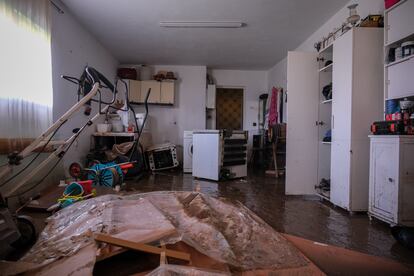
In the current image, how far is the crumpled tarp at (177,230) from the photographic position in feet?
3.84

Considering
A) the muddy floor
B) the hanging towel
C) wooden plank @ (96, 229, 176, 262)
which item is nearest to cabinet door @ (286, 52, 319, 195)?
the muddy floor

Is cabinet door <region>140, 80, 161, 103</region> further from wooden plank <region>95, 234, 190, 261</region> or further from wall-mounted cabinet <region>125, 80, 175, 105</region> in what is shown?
wooden plank <region>95, 234, 190, 261</region>

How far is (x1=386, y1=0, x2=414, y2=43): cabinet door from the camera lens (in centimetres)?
195

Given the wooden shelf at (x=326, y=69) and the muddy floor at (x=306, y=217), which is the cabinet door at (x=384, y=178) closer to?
the muddy floor at (x=306, y=217)

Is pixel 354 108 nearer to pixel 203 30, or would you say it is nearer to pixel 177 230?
pixel 177 230

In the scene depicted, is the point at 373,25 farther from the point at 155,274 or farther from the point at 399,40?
the point at 155,274

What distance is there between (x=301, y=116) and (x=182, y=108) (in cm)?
345

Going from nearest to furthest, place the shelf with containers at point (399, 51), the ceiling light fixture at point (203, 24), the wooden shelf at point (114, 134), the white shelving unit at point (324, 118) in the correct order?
the shelf with containers at point (399, 51), the white shelving unit at point (324, 118), the ceiling light fixture at point (203, 24), the wooden shelf at point (114, 134)

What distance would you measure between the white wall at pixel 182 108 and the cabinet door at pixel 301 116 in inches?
121

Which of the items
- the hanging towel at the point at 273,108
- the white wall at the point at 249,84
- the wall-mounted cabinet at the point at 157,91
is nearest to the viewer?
the hanging towel at the point at 273,108

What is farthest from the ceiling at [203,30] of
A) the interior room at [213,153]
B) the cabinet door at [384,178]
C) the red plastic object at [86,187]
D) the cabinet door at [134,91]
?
the red plastic object at [86,187]

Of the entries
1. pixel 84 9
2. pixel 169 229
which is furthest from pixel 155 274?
pixel 84 9

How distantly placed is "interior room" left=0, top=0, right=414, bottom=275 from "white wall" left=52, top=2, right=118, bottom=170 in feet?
0.09

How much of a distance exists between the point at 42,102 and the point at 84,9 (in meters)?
1.55
